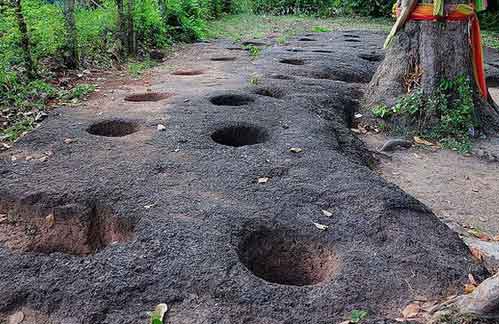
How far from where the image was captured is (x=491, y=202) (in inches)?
180

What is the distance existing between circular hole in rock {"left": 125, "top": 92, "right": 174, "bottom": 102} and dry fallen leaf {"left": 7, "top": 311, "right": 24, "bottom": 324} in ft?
13.9

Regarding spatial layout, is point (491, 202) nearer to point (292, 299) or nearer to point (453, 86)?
point (453, 86)

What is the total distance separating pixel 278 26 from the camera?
17.9 m

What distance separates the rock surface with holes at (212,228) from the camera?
8.29ft

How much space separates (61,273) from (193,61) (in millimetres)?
7649

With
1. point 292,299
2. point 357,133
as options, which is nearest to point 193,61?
point 357,133

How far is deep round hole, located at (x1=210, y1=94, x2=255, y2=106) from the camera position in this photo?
247 inches

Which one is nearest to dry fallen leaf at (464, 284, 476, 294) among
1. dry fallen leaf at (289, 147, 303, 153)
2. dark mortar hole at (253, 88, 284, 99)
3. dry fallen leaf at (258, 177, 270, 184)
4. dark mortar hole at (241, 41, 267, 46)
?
dry fallen leaf at (258, 177, 270, 184)

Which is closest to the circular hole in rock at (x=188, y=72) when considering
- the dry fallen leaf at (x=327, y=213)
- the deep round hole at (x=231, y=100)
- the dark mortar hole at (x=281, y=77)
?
the dark mortar hole at (x=281, y=77)

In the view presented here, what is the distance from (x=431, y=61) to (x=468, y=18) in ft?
2.12

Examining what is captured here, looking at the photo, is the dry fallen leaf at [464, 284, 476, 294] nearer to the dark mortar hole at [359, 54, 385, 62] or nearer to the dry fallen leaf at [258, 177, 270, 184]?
the dry fallen leaf at [258, 177, 270, 184]

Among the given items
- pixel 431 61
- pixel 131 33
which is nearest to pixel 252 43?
pixel 131 33

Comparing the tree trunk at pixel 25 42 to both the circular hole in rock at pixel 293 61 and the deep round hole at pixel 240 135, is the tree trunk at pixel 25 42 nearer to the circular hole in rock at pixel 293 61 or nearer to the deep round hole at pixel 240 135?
the deep round hole at pixel 240 135

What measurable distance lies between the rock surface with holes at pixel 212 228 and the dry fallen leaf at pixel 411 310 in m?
0.04
